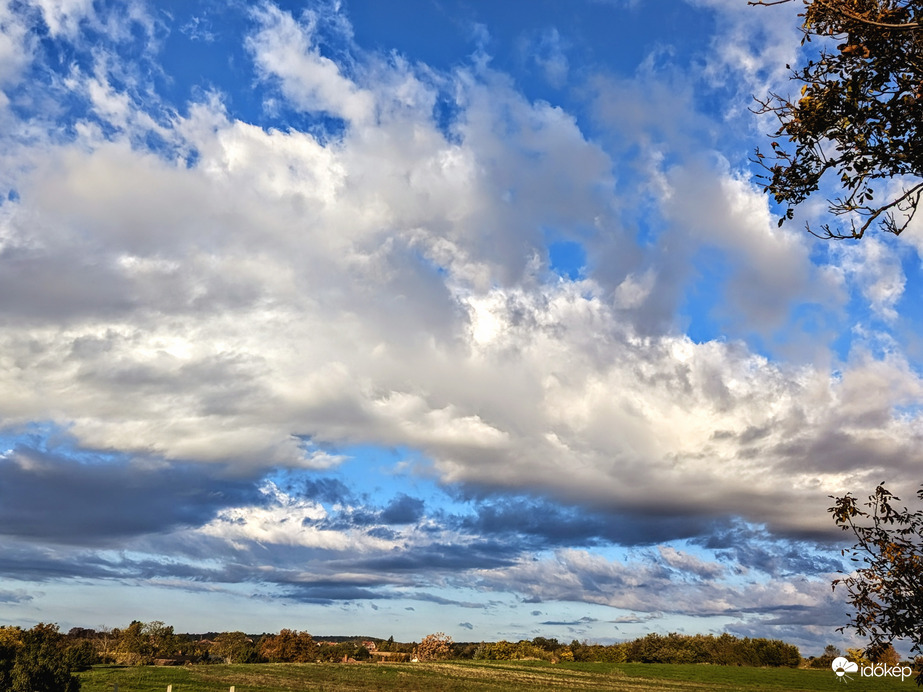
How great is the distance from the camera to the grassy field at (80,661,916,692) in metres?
66.2

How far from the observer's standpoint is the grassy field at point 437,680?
6625 centimetres

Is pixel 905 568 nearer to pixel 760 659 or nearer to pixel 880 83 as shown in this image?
pixel 880 83

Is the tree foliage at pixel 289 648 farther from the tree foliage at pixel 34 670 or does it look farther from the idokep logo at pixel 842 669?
the tree foliage at pixel 34 670

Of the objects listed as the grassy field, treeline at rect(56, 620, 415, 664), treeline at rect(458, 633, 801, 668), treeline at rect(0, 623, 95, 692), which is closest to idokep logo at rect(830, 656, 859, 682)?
the grassy field

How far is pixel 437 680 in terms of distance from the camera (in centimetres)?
8000

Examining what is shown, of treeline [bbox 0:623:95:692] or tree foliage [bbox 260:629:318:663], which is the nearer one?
treeline [bbox 0:623:95:692]

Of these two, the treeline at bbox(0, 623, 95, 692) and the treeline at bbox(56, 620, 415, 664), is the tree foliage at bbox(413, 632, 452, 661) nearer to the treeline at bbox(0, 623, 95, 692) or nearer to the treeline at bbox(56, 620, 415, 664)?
the treeline at bbox(56, 620, 415, 664)

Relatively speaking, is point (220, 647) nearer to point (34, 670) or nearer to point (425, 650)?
point (425, 650)

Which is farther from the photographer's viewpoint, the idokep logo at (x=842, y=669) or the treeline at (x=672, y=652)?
the treeline at (x=672, y=652)

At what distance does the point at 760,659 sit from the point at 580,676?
6940cm

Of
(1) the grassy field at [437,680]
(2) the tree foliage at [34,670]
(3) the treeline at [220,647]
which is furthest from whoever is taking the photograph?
(3) the treeline at [220,647]

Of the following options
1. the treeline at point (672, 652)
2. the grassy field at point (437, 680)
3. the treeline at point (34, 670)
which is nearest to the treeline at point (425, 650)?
the treeline at point (672, 652)

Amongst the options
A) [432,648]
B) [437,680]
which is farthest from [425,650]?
[437,680]

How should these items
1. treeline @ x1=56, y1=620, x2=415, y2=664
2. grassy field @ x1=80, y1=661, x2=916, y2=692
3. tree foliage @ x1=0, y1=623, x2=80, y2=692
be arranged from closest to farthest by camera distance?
tree foliage @ x1=0, y1=623, x2=80, y2=692 < grassy field @ x1=80, y1=661, x2=916, y2=692 < treeline @ x1=56, y1=620, x2=415, y2=664
